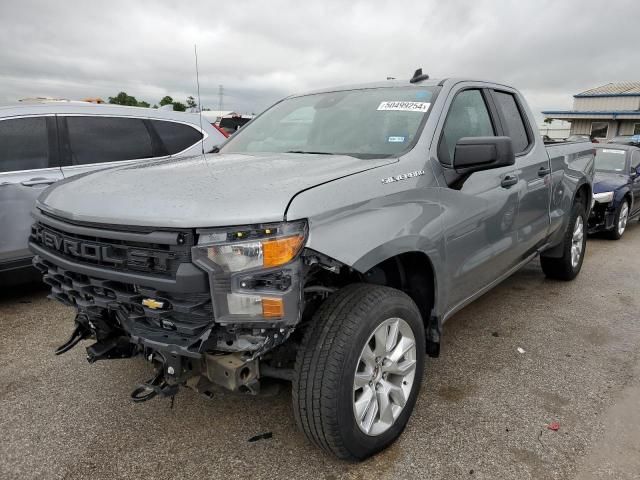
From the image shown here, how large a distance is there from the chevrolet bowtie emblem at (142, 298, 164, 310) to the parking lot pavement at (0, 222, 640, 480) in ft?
2.87

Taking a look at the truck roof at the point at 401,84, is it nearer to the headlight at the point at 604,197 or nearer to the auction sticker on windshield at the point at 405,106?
the auction sticker on windshield at the point at 405,106

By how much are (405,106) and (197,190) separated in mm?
1478

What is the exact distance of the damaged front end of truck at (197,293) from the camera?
1.86m

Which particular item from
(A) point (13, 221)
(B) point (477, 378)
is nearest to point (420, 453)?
(B) point (477, 378)

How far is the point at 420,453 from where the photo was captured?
7.94ft

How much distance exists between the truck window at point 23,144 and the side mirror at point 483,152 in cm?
366

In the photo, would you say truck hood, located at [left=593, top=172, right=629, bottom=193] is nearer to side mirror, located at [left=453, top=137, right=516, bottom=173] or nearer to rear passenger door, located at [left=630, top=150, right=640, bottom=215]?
rear passenger door, located at [left=630, top=150, right=640, bottom=215]

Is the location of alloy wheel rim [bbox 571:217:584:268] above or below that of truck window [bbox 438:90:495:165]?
below

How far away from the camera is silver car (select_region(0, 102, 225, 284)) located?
4184 mm

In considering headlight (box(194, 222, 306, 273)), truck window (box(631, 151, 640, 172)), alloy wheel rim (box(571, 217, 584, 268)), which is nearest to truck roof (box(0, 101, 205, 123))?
headlight (box(194, 222, 306, 273))

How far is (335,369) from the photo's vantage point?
6.74 feet

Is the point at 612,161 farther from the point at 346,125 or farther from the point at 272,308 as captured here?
the point at 272,308

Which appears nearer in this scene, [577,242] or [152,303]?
[152,303]

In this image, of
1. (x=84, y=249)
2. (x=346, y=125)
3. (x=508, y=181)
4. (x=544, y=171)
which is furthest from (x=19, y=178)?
(x=544, y=171)
